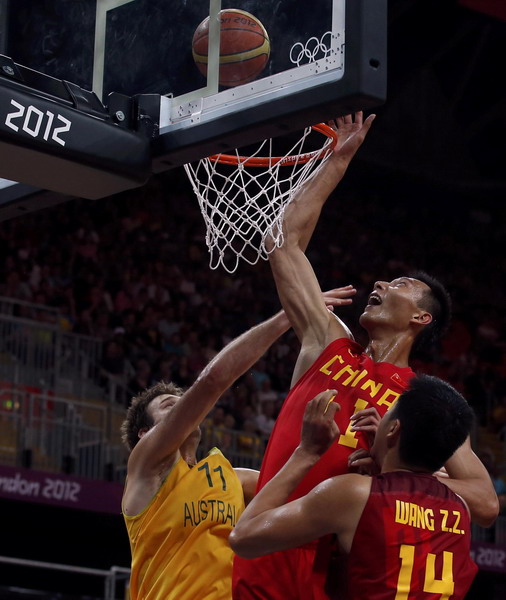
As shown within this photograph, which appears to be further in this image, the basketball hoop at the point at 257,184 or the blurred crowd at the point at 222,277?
the blurred crowd at the point at 222,277

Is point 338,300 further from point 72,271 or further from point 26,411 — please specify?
point 72,271

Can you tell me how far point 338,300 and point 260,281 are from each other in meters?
10.5

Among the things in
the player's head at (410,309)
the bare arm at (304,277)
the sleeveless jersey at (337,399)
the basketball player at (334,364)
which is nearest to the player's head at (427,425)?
the basketball player at (334,364)

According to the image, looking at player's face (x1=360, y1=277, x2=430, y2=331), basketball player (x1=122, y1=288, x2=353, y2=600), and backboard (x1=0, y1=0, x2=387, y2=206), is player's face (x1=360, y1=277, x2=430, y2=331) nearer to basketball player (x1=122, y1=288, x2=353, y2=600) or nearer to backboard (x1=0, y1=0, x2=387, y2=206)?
basketball player (x1=122, y1=288, x2=353, y2=600)

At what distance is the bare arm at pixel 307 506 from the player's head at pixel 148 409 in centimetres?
145

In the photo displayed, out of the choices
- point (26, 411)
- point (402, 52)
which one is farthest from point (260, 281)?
point (26, 411)

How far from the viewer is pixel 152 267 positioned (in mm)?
12945

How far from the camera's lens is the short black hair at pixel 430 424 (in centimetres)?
313

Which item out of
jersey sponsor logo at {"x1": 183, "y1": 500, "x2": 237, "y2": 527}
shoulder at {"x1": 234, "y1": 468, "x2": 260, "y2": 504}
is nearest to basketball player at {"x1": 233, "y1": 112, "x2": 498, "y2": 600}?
jersey sponsor logo at {"x1": 183, "y1": 500, "x2": 237, "y2": 527}

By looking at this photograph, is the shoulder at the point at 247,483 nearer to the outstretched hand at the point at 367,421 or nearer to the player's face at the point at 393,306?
the player's face at the point at 393,306

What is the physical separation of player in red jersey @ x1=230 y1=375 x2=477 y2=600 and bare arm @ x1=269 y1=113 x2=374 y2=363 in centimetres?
66

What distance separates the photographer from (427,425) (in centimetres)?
313

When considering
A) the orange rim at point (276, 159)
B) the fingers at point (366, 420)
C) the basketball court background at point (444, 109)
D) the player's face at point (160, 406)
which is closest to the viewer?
the fingers at point (366, 420)

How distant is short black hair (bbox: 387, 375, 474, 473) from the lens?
3.13 metres
